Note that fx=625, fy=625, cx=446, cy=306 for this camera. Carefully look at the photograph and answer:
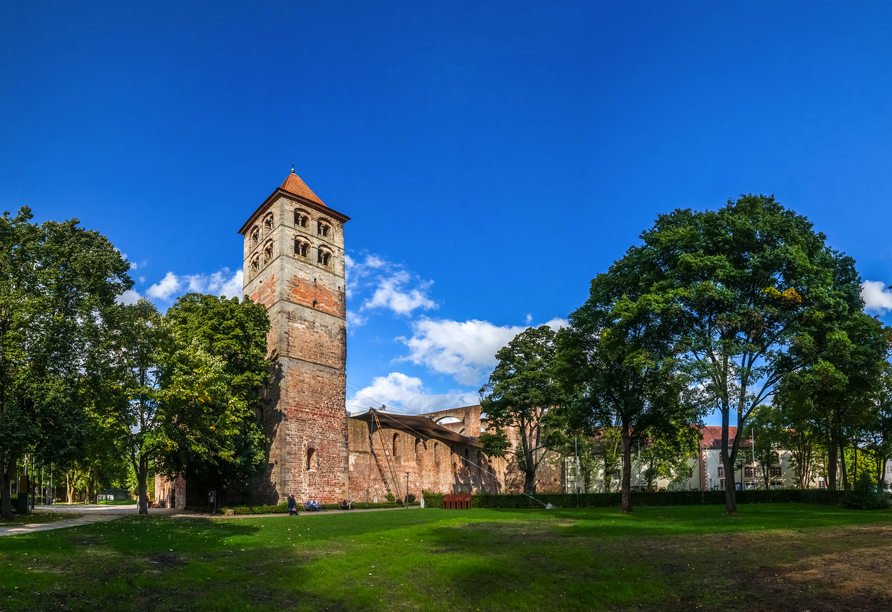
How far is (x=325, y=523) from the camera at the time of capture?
23.3 m

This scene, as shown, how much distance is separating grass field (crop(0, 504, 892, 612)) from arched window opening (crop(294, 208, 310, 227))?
89.1 feet

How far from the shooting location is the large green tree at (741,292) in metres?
22.8

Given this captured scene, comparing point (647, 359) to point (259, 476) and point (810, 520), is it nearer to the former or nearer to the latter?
point (810, 520)

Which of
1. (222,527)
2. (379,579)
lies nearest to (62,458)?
(222,527)

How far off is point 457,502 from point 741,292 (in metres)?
20.9

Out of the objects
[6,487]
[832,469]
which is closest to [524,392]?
[832,469]

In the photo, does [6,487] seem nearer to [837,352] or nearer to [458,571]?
[458,571]

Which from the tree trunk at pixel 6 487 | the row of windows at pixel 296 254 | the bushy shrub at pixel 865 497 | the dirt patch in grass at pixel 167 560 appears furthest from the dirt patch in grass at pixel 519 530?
the row of windows at pixel 296 254

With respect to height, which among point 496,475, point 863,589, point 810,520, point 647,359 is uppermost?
point 647,359

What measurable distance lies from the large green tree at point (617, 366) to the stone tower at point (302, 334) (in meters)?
16.3

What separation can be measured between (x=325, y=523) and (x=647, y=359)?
1349cm

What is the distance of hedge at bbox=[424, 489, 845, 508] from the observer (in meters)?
37.2

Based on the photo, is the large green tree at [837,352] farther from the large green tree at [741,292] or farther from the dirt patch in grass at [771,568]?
the dirt patch in grass at [771,568]

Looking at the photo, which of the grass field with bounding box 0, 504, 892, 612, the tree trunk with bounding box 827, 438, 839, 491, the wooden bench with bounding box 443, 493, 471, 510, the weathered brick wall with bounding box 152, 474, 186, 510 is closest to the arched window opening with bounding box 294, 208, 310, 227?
the weathered brick wall with bounding box 152, 474, 186, 510
